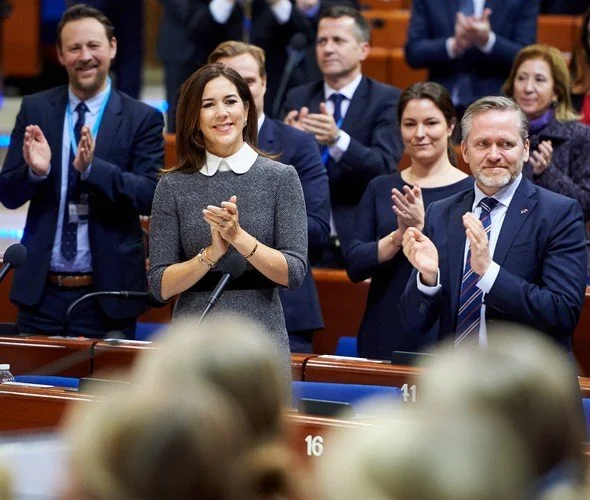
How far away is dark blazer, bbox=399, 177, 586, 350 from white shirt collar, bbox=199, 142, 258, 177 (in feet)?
1.60

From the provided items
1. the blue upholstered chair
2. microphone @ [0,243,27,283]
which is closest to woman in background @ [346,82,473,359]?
the blue upholstered chair

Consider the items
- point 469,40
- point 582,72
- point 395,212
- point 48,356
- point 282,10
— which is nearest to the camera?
point 48,356

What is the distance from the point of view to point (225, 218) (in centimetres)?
276

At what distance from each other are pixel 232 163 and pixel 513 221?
67 cm

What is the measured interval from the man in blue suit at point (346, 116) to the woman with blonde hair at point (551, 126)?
0.44m

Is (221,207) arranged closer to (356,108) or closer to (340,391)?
(340,391)

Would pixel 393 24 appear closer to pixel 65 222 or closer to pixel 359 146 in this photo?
pixel 359 146

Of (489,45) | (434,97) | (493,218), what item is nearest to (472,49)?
(489,45)

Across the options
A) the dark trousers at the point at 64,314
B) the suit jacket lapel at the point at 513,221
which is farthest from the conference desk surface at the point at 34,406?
the dark trousers at the point at 64,314

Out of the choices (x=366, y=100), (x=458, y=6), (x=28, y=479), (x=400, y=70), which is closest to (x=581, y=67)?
(x=458, y=6)

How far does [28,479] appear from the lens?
158cm

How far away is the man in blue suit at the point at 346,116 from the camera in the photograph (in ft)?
13.8

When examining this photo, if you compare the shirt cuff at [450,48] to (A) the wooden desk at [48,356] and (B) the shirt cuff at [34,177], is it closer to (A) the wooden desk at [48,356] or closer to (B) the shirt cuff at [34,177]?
(B) the shirt cuff at [34,177]

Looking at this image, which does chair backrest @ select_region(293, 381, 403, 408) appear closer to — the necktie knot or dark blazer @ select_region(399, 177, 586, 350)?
dark blazer @ select_region(399, 177, 586, 350)
